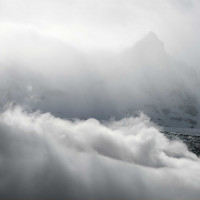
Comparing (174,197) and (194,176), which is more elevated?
(194,176)

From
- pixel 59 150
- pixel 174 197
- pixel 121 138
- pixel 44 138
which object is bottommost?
pixel 174 197

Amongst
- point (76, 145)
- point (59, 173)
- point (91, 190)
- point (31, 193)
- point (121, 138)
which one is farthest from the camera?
point (121, 138)

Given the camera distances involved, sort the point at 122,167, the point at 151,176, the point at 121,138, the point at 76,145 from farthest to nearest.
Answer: the point at 121,138, the point at 76,145, the point at 122,167, the point at 151,176

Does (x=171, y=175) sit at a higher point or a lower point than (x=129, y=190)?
higher

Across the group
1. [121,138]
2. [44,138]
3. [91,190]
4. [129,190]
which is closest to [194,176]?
[129,190]

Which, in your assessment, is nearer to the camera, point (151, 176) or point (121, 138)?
point (151, 176)

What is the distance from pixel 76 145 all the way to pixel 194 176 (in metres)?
37.5

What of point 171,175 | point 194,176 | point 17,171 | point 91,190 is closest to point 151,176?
point 171,175

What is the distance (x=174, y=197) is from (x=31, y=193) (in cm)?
2632

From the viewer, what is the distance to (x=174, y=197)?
211 feet

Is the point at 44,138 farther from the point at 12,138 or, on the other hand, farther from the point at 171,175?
the point at 171,175

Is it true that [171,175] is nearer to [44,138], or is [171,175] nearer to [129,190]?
[129,190]

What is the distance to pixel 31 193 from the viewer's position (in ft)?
193

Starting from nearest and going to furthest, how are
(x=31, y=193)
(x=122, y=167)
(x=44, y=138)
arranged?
(x=31, y=193)
(x=122, y=167)
(x=44, y=138)
